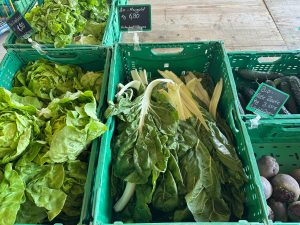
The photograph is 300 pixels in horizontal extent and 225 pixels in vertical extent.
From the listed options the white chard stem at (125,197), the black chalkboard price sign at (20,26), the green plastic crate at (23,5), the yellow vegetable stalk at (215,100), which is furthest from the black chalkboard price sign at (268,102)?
the green plastic crate at (23,5)

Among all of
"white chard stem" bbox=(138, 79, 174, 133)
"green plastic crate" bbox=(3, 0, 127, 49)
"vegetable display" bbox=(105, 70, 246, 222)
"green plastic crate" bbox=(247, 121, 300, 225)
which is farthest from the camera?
"green plastic crate" bbox=(3, 0, 127, 49)

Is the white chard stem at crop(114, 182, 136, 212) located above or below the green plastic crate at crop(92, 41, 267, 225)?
below

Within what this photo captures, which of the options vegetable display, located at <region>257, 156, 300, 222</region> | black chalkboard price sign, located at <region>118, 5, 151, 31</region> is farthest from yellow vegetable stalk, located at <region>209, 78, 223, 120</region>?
black chalkboard price sign, located at <region>118, 5, 151, 31</region>

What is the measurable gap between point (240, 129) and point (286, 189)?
0.30m

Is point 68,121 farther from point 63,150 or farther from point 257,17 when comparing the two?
point 257,17

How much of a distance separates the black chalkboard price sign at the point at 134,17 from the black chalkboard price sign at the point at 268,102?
0.70 m

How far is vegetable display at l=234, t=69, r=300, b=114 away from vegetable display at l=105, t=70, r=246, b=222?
10.8 inches

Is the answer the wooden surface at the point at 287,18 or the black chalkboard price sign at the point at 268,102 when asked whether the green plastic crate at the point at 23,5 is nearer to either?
the black chalkboard price sign at the point at 268,102

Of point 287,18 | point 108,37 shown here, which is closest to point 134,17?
point 108,37

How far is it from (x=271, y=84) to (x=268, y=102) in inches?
9.8

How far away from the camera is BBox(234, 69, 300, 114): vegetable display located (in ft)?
4.44

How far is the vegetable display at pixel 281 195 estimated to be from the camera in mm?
1079

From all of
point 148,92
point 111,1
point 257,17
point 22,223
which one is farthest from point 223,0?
point 22,223

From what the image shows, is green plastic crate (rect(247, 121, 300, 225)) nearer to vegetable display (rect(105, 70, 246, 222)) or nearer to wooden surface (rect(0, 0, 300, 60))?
vegetable display (rect(105, 70, 246, 222))
